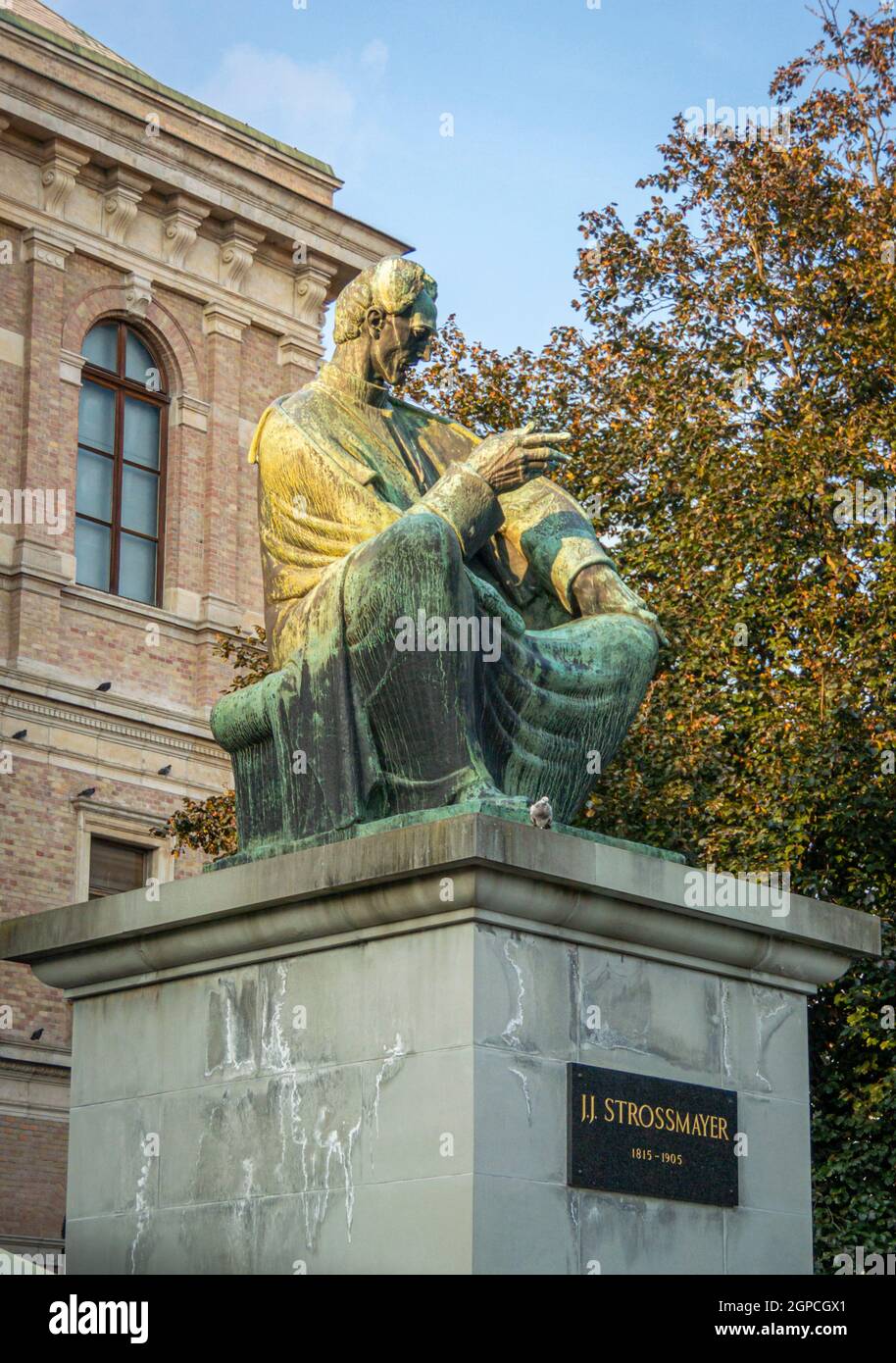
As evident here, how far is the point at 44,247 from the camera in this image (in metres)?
27.5

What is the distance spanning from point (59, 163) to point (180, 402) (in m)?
3.21

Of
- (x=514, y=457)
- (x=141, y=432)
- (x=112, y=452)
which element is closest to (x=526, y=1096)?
(x=514, y=457)

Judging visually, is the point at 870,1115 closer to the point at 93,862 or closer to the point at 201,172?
the point at 93,862

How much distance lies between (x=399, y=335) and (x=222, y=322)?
71.5 feet

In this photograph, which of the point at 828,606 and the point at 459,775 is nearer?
the point at 459,775

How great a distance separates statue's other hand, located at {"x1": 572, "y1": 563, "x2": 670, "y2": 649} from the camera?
783cm

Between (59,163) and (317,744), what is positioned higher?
(59,163)

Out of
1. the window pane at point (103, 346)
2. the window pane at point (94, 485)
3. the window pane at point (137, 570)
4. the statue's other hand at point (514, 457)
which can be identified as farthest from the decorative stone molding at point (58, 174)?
the statue's other hand at point (514, 457)

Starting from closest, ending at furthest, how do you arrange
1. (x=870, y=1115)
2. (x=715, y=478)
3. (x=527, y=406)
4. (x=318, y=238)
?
(x=870, y=1115) < (x=715, y=478) < (x=527, y=406) < (x=318, y=238)

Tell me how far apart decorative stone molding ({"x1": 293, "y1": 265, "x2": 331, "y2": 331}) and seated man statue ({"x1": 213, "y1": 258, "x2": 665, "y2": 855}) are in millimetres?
22660

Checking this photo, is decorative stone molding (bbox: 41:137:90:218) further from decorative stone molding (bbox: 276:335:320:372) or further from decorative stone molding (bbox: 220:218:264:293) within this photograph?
decorative stone molding (bbox: 276:335:320:372)

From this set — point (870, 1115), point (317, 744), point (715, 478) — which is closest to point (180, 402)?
point (715, 478)

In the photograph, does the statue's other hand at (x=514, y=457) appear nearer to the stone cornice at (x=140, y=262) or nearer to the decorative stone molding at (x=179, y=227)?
the stone cornice at (x=140, y=262)
